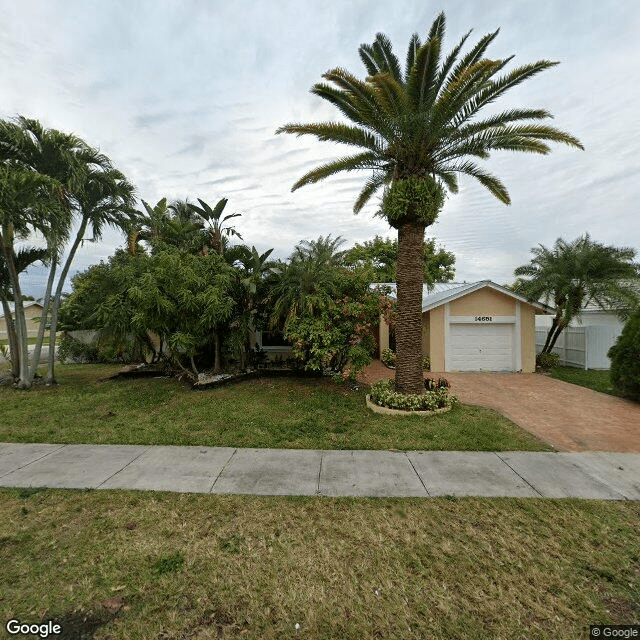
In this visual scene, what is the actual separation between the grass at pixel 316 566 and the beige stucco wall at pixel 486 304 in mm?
10516

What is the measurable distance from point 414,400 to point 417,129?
245 inches

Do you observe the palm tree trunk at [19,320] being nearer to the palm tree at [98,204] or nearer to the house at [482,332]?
the palm tree at [98,204]

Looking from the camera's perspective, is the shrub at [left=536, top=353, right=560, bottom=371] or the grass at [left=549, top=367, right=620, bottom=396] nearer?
the grass at [left=549, top=367, right=620, bottom=396]

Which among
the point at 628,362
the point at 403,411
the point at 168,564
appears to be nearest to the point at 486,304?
the point at 628,362

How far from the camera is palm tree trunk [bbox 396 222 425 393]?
27.9 ft

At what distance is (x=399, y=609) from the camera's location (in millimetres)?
2816

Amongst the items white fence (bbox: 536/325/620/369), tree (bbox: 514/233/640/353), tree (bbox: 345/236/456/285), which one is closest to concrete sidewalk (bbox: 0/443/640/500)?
tree (bbox: 514/233/640/353)

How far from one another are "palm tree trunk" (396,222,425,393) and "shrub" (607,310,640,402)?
594 centimetres

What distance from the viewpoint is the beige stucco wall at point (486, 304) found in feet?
46.9

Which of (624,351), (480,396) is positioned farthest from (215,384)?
(624,351)

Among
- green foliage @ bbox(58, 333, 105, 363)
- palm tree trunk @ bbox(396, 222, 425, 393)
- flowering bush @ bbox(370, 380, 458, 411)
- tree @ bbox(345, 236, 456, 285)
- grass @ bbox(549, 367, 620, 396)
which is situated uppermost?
tree @ bbox(345, 236, 456, 285)

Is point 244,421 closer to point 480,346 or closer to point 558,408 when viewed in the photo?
point 558,408

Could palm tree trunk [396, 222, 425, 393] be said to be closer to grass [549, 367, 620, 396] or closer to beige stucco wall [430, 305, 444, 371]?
beige stucco wall [430, 305, 444, 371]

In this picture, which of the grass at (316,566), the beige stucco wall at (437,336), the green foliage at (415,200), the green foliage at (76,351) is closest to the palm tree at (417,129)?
the green foliage at (415,200)
